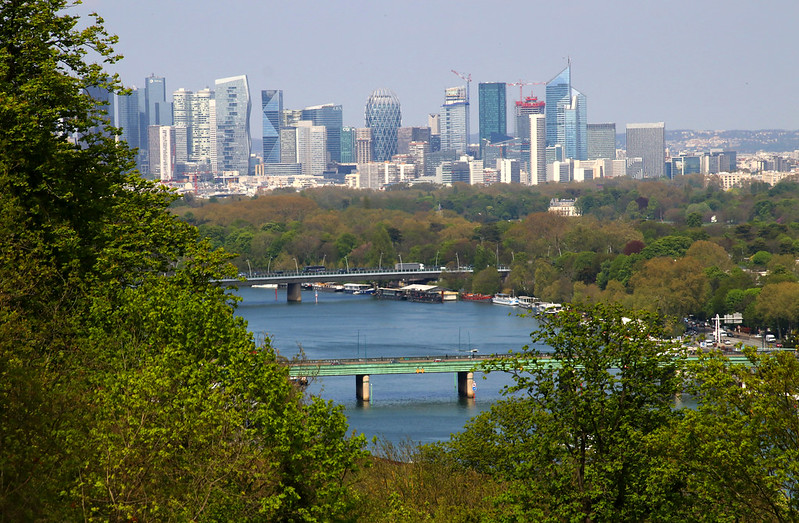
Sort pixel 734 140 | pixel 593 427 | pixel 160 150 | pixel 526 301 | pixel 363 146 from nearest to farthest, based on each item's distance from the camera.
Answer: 1. pixel 593 427
2. pixel 526 301
3. pixel 160 150
4. pixel 363 146
5. pixel 734 140

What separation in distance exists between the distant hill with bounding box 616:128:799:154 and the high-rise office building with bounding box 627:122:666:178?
1697 inches

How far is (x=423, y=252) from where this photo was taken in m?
42.7

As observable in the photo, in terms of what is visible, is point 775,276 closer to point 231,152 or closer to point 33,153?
point 33,153

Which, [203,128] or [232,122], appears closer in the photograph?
[203,128]

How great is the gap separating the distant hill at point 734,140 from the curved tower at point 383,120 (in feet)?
174

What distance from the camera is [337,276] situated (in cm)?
3638

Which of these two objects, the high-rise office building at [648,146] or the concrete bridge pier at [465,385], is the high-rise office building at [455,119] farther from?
the concrete bridge pier at [465,385]

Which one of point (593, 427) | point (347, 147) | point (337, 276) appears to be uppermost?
point (347, 147)

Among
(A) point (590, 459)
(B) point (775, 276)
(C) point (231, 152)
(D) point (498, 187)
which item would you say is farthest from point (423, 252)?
(C) point (231, 152)

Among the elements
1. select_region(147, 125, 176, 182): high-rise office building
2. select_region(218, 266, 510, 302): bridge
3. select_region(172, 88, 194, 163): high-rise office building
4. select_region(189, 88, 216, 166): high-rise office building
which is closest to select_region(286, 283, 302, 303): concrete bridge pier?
select_region(218, 266, 510, 302): bridge

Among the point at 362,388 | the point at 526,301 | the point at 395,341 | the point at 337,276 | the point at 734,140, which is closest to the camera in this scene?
the point at 362,388

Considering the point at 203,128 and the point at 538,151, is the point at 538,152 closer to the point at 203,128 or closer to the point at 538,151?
the point at 538,151

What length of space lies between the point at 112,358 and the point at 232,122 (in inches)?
4375

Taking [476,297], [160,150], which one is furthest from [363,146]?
[476,297]
